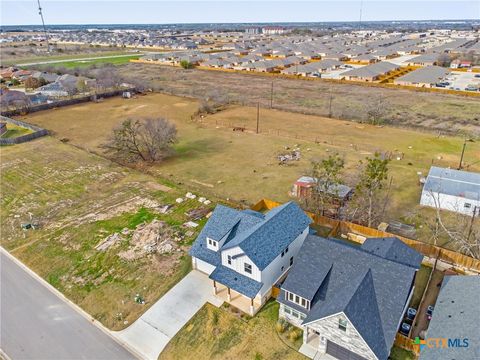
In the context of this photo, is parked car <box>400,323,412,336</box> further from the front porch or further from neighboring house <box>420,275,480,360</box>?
the front porch

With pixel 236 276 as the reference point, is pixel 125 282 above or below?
below

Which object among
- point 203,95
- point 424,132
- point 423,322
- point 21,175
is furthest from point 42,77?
point 423,322

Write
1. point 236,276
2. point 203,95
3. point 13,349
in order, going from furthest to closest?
point 203,95
point 236,276
point 13,349

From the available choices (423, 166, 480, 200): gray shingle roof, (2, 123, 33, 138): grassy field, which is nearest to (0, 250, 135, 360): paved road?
(423, 166, 480, 200): gray shingle roof

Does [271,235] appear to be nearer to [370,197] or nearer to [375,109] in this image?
[370,197]

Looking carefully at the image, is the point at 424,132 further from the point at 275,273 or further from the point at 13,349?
the point at 13,349

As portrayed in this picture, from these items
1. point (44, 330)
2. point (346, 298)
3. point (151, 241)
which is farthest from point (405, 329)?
point (44, 330)

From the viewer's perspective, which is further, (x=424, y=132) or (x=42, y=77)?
(x=42, y=77)
